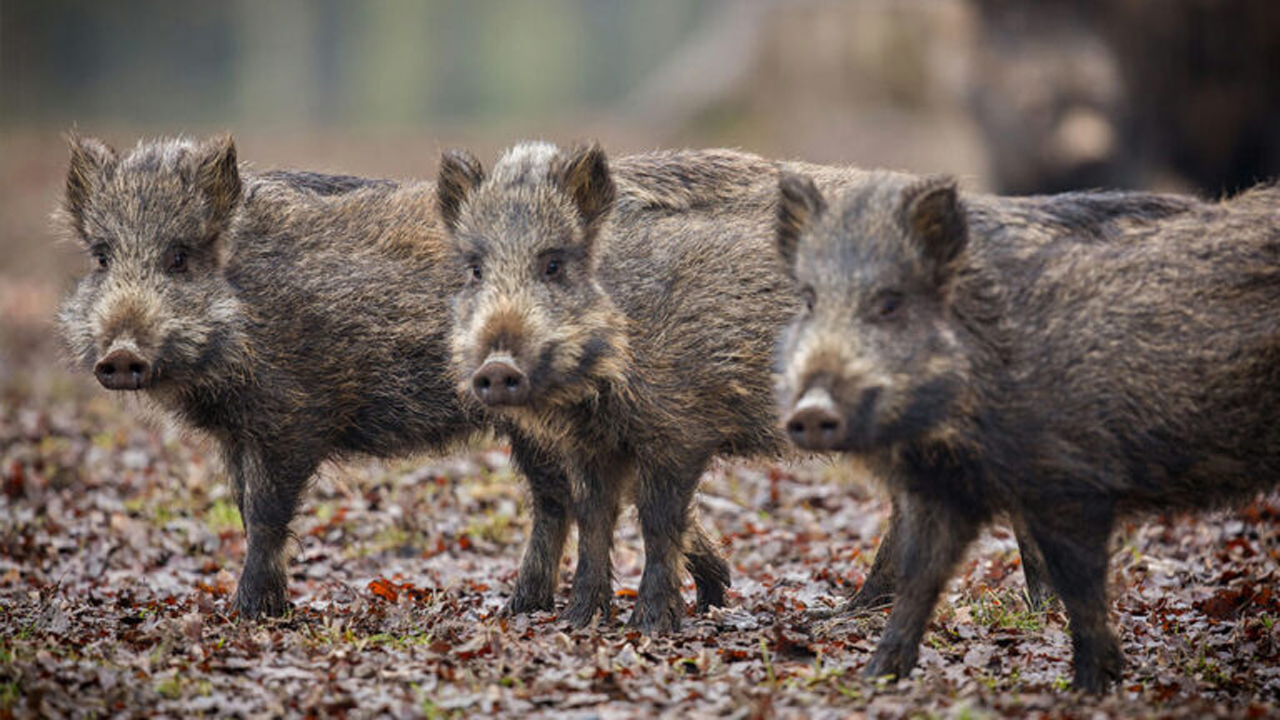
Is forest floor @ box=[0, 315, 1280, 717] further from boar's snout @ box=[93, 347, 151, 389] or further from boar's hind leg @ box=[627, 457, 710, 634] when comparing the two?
boar's snout @ box=[93, 347, 151, 389]

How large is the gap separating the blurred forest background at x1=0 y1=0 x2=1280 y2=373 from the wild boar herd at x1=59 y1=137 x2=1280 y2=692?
1479mm

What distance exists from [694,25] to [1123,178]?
180 ft

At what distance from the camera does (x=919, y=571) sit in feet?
20.1

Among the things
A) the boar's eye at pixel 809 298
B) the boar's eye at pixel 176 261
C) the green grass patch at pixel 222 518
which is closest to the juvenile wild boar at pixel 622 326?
the boar's eye at pixel 809 298

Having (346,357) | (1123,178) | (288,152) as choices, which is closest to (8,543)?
(346,357)

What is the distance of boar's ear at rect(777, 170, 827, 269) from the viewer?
617 cm

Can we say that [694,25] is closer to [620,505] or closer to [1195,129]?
[1195,129]

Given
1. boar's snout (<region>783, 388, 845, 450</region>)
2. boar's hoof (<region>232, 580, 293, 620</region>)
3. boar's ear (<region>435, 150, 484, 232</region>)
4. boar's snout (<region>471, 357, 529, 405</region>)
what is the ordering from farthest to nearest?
boar's hoof (<region>232, 580, 293, 620</region>) → boar's ear (<region>435, 150, 484, 232</region>) → boar's snout (<region>471, 357, 529, 405</region>) → boar's snout (<region>783, 388, 845, 450</region>)

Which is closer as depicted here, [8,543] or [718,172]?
[718,172]

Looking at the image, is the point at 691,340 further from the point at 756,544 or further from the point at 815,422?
the point at 756,544

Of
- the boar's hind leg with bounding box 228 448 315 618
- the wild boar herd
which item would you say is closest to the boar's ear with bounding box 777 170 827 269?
the wild boar herd

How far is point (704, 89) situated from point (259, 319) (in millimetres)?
22782

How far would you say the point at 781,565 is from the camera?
934cm

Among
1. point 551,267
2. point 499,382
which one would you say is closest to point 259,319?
point 551,267
